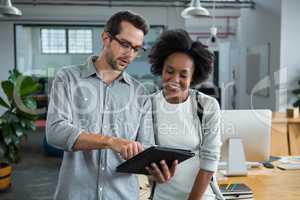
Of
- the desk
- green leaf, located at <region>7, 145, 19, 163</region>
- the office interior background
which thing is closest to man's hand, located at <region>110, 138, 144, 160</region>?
the desk

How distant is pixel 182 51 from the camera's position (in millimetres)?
1545

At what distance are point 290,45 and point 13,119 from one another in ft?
15.7

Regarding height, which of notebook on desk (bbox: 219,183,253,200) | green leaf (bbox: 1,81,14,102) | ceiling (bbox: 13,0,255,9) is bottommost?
notebook on desk (bbox: 219,183,253,200)

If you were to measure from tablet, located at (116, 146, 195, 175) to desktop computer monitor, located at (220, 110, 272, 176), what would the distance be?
99 cm

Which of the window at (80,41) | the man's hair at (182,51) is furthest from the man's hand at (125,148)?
the window at (80,41)

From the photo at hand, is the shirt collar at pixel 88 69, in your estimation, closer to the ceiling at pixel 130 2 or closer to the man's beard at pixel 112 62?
the man's beard at pixel 112 62

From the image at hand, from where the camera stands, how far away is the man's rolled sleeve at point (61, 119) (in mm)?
1210

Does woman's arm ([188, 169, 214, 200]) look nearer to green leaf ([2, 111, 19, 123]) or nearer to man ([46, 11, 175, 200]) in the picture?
man ([46, 11, 175, 200])

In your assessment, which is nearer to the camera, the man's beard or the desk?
the man's beard

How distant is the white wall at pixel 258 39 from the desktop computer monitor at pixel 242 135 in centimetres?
413

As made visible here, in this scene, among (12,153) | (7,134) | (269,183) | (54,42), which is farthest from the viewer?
(54,42)

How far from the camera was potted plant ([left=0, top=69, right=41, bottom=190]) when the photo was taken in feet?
14.0

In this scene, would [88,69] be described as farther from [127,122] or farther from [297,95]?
[297,95]

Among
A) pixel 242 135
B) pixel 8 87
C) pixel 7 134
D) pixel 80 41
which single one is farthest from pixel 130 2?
pixel 242 135
